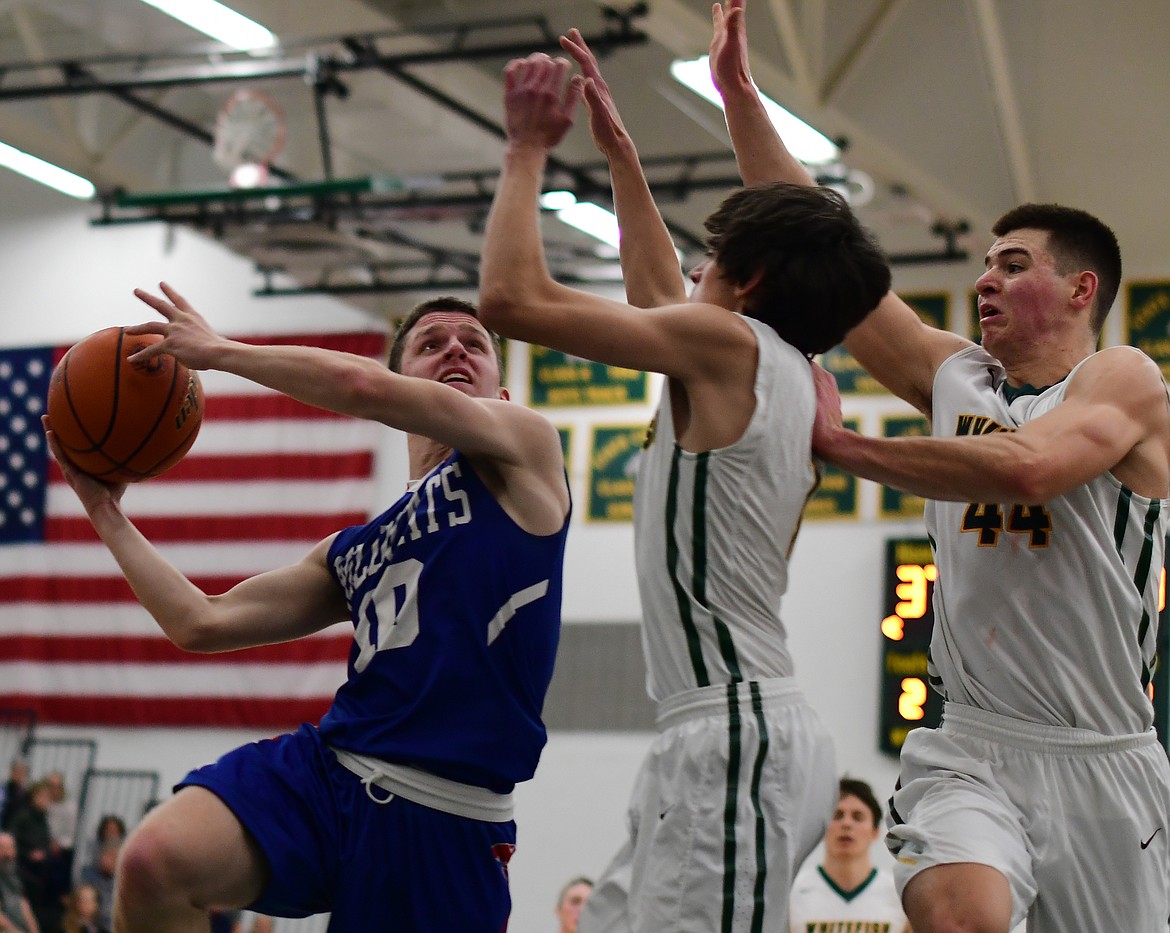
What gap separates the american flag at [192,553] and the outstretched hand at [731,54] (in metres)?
11.0

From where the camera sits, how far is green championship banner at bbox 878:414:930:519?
43.6 feet

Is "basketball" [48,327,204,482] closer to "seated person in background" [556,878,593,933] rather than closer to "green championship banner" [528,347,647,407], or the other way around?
"seated person in background" [556,878,593,933]

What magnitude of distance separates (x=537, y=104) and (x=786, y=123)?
723 cm

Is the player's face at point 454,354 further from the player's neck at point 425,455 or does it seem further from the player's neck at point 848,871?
the player's neck at point 848,871

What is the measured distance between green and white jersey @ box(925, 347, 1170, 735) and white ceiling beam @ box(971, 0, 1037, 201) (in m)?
7.07

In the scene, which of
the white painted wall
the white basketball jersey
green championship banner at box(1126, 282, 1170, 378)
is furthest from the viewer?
the white painted wall

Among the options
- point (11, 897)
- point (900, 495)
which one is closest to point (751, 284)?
point (900, 495)

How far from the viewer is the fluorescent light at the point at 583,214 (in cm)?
1212

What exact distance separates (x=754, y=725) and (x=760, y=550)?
37 centimetres

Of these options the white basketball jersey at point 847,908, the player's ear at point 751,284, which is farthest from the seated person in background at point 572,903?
the player's ear at point 751,284

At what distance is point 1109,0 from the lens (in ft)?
37.0

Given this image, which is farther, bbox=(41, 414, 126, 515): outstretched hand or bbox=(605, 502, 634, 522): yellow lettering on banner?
bbox=(605, 502, 634, 522): yellow lettering on banner

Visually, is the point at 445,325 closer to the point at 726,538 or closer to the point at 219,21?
the point at 726,538

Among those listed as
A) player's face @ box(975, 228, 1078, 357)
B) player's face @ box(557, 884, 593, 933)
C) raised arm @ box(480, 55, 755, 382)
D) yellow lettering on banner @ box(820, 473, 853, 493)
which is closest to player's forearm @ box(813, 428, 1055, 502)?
raised arm @ box(480, 55, 755, 382)
